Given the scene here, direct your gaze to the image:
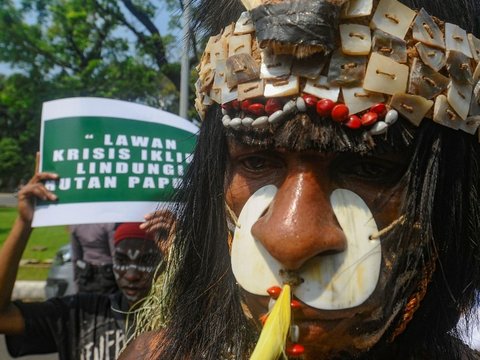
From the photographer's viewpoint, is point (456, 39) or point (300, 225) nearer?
point (300, 225)

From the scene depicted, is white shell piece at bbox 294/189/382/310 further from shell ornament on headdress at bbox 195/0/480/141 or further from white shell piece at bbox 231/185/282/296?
shell ornament on headdress at bbox 195/0/480/141

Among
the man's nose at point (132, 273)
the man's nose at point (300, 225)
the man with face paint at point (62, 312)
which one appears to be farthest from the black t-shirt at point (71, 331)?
the man's nose at point (300, 225)

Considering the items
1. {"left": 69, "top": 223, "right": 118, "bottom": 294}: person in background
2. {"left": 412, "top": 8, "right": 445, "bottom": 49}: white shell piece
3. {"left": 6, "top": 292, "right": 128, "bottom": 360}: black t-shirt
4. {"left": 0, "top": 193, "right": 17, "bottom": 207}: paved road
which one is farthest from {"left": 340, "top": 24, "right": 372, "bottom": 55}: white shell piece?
{"left": 0, "top": 193, "right": 17, "bottom": 207}: paved road

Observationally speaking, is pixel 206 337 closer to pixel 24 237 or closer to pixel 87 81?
pixel 24 237

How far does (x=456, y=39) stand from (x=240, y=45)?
0.47 m

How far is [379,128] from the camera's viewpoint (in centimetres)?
121

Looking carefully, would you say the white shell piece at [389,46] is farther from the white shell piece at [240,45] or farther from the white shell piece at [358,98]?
the white shell piece at [240,45]

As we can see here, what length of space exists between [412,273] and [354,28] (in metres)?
0.53

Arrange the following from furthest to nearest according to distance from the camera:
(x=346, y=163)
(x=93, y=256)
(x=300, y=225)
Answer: (x=93, y=256)
(x=346, y=163)
(x=300, y=225)

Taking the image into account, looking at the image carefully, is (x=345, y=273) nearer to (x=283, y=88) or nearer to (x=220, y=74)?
(x=283, y=88)

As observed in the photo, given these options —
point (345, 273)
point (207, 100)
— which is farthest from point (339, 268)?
point (207, 100)

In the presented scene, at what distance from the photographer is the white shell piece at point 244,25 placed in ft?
4.31

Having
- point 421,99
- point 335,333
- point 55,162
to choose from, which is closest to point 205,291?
point 335,333

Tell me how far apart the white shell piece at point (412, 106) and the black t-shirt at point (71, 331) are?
1550mm
